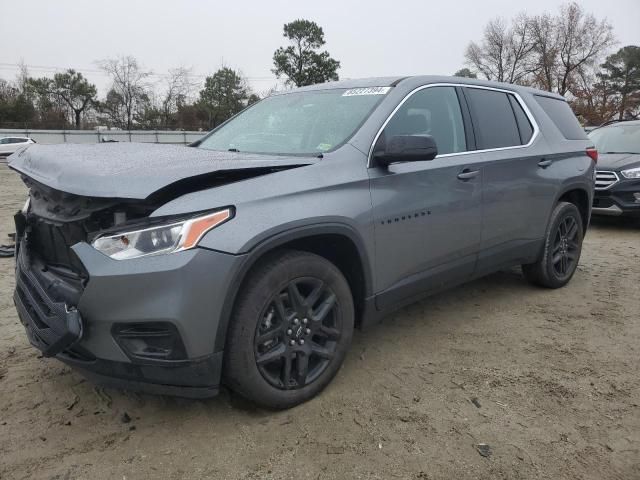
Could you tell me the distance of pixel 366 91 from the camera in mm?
3328

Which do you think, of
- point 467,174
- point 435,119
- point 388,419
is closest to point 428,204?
point 467,174

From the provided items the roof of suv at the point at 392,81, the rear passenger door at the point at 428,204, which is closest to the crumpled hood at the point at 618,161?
the roof of suv at the point at 392,81

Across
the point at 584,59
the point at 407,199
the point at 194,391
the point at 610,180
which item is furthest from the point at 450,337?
the point at 584,59

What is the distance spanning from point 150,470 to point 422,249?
6.31 ft

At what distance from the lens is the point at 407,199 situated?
302 centimetres

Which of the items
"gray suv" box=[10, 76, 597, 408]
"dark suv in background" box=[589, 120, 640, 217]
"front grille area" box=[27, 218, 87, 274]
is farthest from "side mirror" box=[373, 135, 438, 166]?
"dark suv in background" box=[589, 120, 640, 217]

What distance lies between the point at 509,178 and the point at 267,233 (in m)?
2.27

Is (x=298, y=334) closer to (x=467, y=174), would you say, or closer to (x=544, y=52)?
(x=467, y=174)

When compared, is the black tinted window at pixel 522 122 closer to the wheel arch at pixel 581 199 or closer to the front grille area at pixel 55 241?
the wheel arch at pixel 581 199

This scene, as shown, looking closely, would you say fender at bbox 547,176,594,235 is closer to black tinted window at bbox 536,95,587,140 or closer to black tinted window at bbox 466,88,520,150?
black tinted window at bbox 536,95,587,140

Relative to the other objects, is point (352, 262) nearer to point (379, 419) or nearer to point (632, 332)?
point (379, 419)

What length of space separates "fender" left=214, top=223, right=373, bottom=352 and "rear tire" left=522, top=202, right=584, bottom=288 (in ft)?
7.97

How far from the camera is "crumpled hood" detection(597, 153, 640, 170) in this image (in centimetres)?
769

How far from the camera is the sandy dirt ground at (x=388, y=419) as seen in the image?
2.22 m
